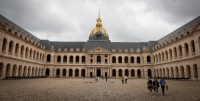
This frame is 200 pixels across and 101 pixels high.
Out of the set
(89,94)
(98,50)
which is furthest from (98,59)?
(89,94)

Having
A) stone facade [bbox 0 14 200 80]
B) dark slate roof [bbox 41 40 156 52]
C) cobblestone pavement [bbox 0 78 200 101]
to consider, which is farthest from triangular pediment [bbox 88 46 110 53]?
cobblestone pavement [bbox 0 78 200 101]

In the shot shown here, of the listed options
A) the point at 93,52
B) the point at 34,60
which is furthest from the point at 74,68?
the point at 34,60

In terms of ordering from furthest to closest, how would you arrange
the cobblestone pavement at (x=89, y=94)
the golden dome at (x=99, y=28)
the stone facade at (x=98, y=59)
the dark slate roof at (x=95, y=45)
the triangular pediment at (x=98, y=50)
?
the golden dome at (x=99, y=28) → the dark slate roof at (x=95, y=45) → the triangular pediment at (x=98, y=50) → the stone facade at (x=98, y=59) → the cobblestone pavement at (x=89, y=94)

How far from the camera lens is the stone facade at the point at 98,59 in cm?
3697

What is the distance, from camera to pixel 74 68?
63844 millimetres

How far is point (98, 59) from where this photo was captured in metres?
65.8

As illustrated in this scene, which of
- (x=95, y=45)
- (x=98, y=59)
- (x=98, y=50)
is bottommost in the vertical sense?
(x=98, y=59)

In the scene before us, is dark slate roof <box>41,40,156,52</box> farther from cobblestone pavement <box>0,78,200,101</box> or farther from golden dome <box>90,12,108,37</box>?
cobblestone pavement <box>0,78,200,101</box>

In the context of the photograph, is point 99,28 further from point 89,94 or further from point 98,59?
point 89,94

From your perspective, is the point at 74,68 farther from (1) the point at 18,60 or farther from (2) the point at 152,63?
(2) the point at 152,63

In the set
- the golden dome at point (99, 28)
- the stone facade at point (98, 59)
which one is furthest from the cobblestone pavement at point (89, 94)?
the golden dome at point (99, 28)

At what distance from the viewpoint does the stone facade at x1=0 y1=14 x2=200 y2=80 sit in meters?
37.0

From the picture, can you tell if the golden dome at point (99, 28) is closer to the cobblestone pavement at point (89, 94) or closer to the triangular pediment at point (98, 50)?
the triangular pediment at point (98, 50)

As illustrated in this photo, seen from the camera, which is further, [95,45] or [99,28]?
[99,28]
